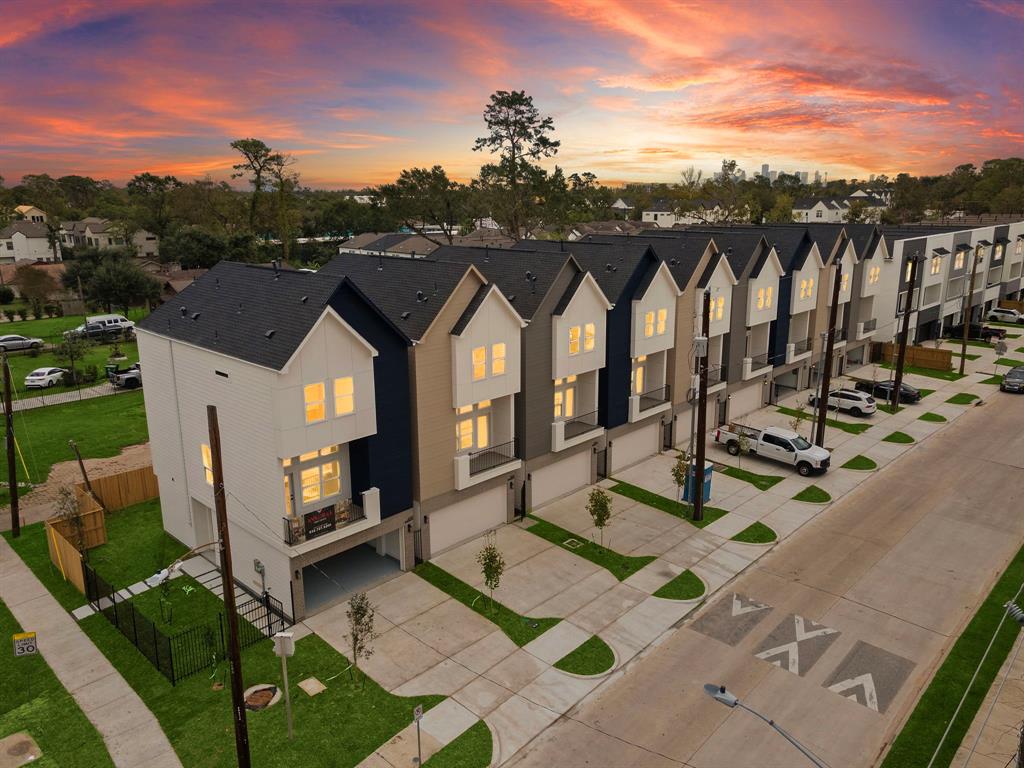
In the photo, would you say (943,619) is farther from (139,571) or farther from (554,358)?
(139,571)

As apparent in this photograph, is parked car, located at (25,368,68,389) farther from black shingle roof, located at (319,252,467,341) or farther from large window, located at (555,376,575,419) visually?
large window, located at (555,376,575,419)

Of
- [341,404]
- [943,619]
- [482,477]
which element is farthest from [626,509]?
[341,404]

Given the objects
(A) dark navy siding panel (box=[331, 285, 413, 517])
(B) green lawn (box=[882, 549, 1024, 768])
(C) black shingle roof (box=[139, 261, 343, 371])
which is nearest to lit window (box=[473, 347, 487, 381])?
(A) dark navy siding panel (box=[331, 285, 413, 517])

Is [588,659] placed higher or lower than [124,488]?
lower

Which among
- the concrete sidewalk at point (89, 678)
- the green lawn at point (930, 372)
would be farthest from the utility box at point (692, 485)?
the green lawn at point (930, 372)

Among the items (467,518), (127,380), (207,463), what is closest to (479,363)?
(467,518)

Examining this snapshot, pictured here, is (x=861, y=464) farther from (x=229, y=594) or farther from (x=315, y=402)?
(x=229, y=594)

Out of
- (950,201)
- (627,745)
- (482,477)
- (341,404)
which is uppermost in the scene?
(950,201)
